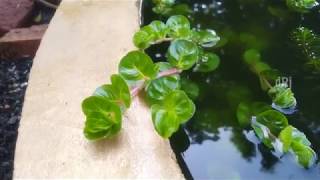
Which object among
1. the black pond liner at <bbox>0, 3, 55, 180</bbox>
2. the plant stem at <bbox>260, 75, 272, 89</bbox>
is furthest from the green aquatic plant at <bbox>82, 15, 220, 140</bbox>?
the black pond liner at <bbox>0, 3, 55, 180</bbox>

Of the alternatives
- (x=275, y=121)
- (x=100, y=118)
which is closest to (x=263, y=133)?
(x=275, y=121)

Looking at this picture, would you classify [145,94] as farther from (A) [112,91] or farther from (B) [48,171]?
(B) [48,171]

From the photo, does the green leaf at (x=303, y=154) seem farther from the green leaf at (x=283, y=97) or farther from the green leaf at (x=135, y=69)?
the green leaf at (x=135, y=69)

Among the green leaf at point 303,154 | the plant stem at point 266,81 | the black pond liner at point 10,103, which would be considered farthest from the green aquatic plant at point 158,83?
the black pond liner at point 10,103

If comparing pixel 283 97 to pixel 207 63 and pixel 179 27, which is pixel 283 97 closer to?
pixel 207 63

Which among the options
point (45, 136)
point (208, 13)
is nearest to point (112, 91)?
point (45, 136)
